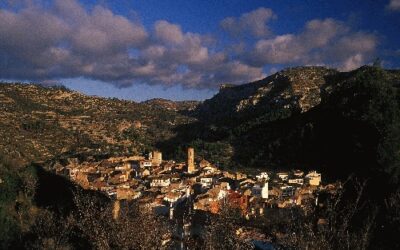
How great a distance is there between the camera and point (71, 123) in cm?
7175

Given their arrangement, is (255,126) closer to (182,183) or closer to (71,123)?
(71,123)

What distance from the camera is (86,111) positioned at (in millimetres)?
84438

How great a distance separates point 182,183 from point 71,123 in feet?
121

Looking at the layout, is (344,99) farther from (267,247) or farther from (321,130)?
(267,247)

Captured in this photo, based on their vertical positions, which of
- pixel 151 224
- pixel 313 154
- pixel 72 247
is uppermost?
pixel 313 154

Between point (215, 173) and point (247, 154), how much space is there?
53.9 ft

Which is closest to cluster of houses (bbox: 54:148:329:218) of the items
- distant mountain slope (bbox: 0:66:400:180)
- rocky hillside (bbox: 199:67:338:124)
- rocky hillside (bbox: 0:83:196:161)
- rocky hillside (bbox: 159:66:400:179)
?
rocky hillside (bbox: 159:66:400:179)

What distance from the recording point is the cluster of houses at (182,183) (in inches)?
1120

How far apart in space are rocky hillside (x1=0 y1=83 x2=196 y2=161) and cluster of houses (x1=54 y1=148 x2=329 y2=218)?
791 centimetres

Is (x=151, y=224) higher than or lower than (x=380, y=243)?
higher

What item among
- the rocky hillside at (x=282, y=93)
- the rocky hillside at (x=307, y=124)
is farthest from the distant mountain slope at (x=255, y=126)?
the rocky hillside at (x=282, y=93)

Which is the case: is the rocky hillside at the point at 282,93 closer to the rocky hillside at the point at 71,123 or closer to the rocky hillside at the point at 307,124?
the rocky hillside at the point at 307,124

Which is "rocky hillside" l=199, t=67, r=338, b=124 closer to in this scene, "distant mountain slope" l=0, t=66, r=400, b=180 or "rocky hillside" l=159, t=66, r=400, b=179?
"rocky hillside" l=159, t=66, r=400, b=179

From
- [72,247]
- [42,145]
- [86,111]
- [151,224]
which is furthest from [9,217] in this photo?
[86,111]
